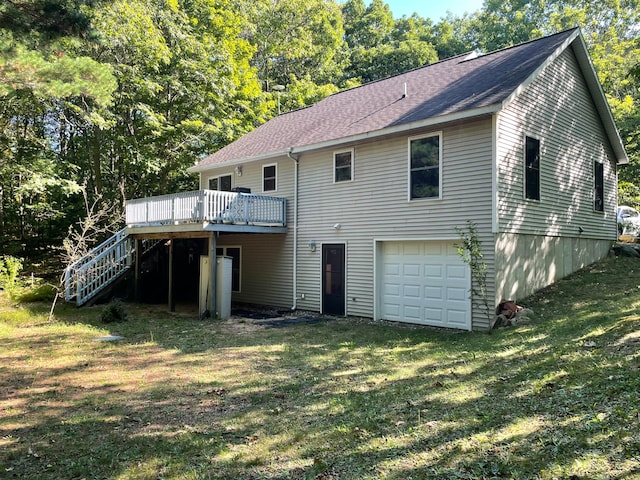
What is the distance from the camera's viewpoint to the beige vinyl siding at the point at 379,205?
9266mm

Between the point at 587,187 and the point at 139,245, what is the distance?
45.0 ft

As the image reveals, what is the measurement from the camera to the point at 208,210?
11273 mm

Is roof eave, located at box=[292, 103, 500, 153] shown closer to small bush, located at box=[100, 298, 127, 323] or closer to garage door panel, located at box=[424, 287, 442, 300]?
garage door panel, located at box=[424, 287, 442, 300]

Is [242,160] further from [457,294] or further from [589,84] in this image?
[589,84]

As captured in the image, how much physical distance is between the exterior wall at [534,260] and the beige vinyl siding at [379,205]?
57 centimetres

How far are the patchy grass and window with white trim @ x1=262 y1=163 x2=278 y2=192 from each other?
6.41 metres

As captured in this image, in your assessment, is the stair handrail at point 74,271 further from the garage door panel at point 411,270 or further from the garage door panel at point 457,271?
the garage door panel at point 457,271

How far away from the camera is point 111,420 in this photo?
457cm

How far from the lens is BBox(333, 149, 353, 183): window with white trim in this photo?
11734mm

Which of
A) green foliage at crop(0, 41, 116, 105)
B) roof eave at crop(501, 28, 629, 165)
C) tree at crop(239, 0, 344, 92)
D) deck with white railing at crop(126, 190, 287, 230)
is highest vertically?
tree at crop(239, 0, 344, 92)

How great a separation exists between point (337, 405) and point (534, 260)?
7.37m

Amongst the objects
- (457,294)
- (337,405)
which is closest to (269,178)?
(457,294)

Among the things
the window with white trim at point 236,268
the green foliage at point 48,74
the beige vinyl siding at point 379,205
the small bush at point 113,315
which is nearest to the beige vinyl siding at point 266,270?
the window with white trim at point 236,268

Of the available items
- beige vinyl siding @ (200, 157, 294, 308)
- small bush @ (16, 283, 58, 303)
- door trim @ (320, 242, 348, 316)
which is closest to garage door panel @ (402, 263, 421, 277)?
door trim @ (320, 242, 348, 316)
